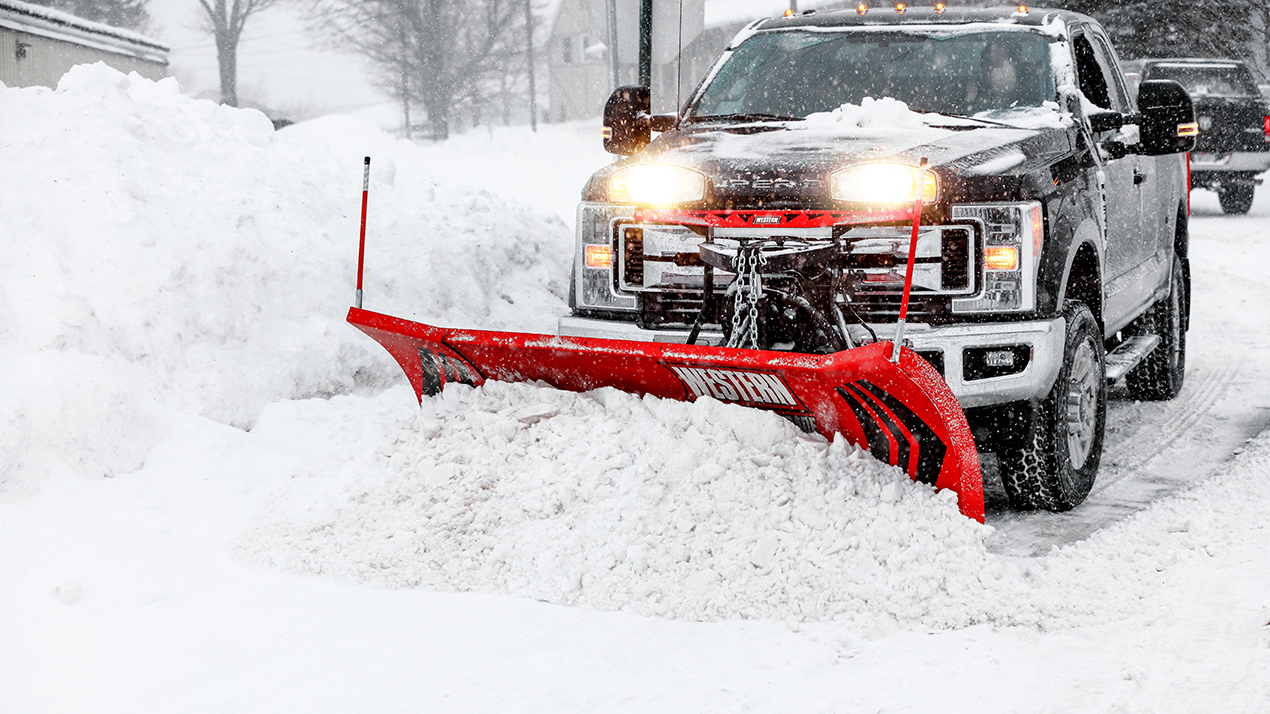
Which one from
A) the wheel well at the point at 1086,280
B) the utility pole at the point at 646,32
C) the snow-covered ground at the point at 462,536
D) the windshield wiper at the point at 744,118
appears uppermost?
the utility pole at the point at 646,32

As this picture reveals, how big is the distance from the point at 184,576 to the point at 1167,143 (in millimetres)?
4345

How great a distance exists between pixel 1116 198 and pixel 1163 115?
41cm

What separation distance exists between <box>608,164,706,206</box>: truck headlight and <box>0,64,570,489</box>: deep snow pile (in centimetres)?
224

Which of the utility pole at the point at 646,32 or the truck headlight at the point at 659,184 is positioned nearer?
the truck headlight at the point at 659,184

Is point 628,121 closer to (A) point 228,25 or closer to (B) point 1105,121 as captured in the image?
(B) point 1105,121

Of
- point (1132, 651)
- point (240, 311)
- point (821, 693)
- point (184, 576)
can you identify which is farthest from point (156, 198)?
point (1132, 651)

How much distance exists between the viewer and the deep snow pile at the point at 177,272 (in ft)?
16.9

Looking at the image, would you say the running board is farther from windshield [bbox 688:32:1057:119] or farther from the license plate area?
the license plate area

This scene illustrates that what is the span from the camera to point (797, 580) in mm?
3775

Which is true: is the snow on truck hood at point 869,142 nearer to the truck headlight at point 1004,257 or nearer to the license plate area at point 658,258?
the truck headlight at point 1004,257

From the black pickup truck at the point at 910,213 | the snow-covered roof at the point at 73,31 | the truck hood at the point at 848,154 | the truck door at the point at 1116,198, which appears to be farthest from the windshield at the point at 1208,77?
the snow-covered roof at the point at 73,31

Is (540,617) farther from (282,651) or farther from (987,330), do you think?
(987,330)

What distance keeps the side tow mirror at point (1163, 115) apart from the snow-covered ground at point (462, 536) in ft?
4.70

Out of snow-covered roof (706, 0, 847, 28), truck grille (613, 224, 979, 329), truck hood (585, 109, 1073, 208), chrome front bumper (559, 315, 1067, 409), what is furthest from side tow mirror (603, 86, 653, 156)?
snow-covered roof (706, 0, 847, 28)
